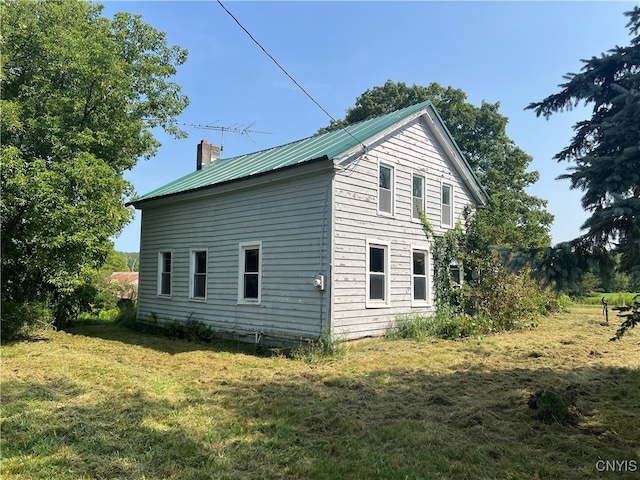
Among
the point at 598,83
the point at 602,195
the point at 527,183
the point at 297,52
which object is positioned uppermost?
the point at 527,183

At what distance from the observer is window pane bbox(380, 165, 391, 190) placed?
12.3 m

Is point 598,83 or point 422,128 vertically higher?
point 422,128

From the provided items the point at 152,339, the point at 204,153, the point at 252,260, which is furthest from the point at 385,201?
the point at 204,153

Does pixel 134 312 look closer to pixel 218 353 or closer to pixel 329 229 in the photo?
pixel 218 353

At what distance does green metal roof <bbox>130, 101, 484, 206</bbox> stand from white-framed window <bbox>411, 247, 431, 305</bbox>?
377cm

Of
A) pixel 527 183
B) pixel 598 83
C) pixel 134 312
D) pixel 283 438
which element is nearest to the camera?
pixel 283 438

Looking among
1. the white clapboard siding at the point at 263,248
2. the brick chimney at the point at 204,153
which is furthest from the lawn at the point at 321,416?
the brick chimney at the point at 204,153

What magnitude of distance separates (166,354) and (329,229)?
5.04 m

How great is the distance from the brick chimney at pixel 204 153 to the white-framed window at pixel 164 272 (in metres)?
4.91

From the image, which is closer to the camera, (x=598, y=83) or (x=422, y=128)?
(x=598, y=83)

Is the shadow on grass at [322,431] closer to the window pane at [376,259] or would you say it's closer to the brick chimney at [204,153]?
the window pane at [376,259]

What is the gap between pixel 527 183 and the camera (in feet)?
106

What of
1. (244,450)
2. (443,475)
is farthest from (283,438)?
(443,475)

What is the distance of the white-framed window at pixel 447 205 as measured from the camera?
46.9 ft
